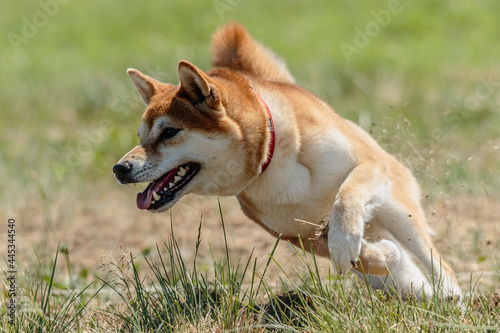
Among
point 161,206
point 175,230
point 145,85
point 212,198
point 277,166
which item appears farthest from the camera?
point 212,198

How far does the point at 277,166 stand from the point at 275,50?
9.31m

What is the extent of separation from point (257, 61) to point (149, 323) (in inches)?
78.6

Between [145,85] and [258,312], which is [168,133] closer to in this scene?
[145,85]

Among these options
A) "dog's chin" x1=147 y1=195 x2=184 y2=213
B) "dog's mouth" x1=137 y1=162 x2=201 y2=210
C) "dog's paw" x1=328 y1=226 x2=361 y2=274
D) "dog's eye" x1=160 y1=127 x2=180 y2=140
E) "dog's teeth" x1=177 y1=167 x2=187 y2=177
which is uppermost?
"dog's eye" x1=160 y1=127 x2=180 y2=140

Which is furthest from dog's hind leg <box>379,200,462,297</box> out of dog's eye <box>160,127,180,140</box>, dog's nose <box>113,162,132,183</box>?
dog's nose <box>113,162,132,183</box>

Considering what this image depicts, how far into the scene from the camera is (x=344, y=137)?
4.05 m

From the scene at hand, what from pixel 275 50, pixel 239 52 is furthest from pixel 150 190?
pixel 275 50

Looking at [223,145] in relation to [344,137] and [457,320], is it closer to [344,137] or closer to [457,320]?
[344,137]

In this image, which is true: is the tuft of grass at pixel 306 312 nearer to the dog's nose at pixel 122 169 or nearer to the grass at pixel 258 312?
the grass at pixel 258 312

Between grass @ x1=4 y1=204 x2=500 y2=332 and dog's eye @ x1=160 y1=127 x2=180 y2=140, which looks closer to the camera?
grass @ x1=4 y1=204 x2=500 y2=332

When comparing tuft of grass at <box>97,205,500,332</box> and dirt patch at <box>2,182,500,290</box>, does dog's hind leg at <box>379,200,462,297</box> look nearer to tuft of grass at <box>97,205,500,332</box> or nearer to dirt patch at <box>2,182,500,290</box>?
tuft of grass at <box>97,205,500,332</box>

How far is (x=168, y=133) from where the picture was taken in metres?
3.88

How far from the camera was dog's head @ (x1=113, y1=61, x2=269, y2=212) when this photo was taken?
12.4 ft

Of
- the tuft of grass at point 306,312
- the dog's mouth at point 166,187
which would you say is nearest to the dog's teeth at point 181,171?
the dog's mouth at point 166,187
